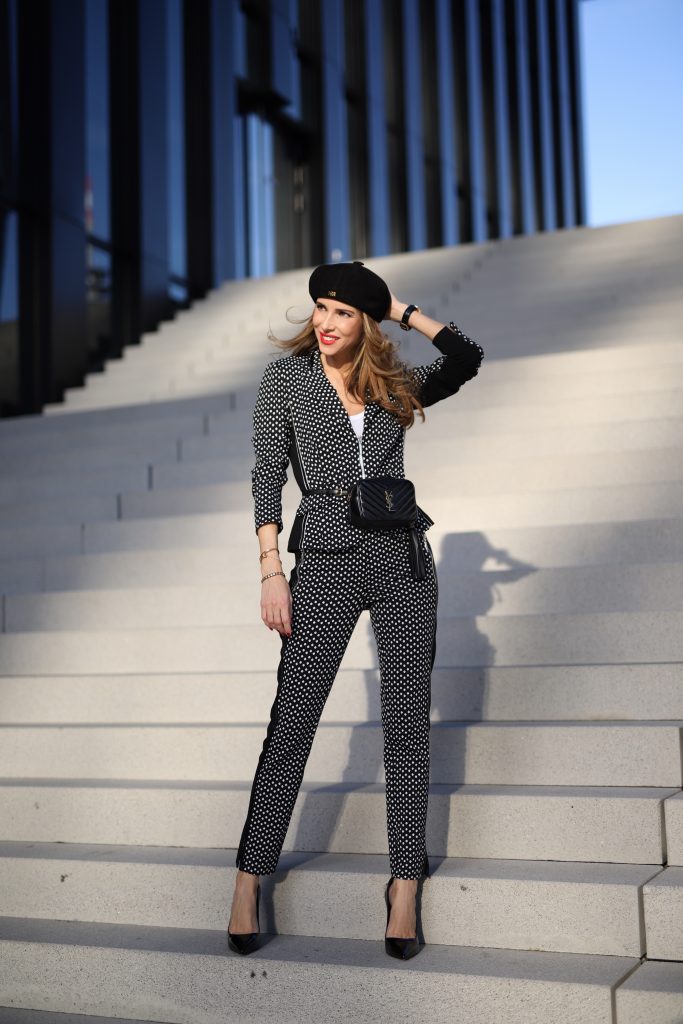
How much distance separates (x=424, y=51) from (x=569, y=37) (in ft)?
37.4

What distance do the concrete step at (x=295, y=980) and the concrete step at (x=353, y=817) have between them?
0.35 m

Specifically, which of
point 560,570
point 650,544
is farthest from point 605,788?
point 650,544

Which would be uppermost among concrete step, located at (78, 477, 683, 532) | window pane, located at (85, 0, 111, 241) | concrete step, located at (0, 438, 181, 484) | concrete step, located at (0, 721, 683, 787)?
window pane, located at (85, 0, 111, 241)

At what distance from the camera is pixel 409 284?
34.0 feet

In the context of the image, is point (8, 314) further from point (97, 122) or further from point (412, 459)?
point (412, 459)

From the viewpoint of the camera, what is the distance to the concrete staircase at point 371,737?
9.59ft

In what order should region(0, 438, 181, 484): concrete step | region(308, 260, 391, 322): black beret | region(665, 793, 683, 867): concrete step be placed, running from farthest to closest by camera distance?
region(0, 438, 181, 484): concrete step < region(665, 793, 683, 867): concrete step < region(308, 260, 391, 322): black beret

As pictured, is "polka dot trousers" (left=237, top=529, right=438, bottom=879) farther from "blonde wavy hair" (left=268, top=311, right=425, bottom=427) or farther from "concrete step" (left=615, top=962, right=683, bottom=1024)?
"concrete step" (left=615, top=962, right=683, bottom=1024)

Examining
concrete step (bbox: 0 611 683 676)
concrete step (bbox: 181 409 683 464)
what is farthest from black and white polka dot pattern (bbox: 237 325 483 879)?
concrete step (bbox: 181 409 683 464)

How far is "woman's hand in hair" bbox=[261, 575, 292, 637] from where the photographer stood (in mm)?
2793

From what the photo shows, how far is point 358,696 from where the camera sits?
4.02m

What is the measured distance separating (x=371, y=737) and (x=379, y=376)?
1351 mm

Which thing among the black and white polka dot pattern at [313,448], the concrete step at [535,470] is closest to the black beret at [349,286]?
the black and white polka dot pattern at [313,448]

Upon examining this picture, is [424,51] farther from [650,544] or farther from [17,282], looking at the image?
[650,544]
